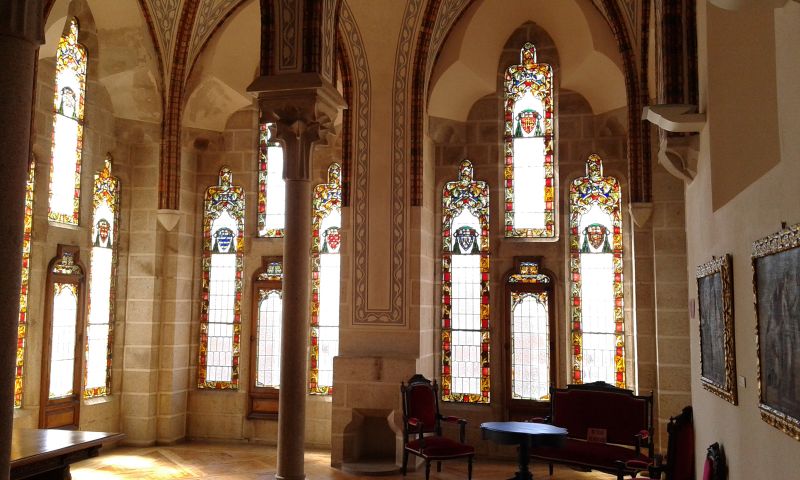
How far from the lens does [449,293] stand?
10.2 m

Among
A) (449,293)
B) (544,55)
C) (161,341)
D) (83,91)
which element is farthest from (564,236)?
(83,91)

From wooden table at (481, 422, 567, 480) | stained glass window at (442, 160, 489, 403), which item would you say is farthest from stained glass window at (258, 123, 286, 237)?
wooden table at (481, 422, 567, 480)

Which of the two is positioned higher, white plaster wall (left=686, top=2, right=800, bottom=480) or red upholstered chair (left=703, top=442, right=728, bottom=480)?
white plaster wall (left=686, top=2, right=800, bottom=480)

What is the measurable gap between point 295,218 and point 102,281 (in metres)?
4.74

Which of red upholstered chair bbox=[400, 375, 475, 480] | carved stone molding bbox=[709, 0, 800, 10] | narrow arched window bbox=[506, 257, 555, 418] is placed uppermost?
carved stone molding bbox=[709, 0, 800, 10]

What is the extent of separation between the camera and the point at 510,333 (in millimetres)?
10008

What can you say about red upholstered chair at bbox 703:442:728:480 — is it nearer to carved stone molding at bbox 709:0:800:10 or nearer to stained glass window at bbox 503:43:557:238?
carved stone molding at bbox 709:0:800:10

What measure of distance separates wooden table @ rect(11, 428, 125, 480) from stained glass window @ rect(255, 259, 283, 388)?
15.8 ft

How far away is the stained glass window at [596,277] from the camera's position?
9.65 m

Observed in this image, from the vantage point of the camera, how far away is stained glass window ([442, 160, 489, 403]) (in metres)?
10.1

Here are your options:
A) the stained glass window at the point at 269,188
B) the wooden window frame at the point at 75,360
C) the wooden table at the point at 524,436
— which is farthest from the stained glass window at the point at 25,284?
the wooden table at the point at 524,436

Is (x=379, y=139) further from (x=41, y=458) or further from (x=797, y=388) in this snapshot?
(x=797, y=388)

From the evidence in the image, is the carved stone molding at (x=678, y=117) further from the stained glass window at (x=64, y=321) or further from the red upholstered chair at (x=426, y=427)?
the stained glass window at (x=64, y=321)

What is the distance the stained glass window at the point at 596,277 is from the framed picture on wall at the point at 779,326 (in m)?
6.47
